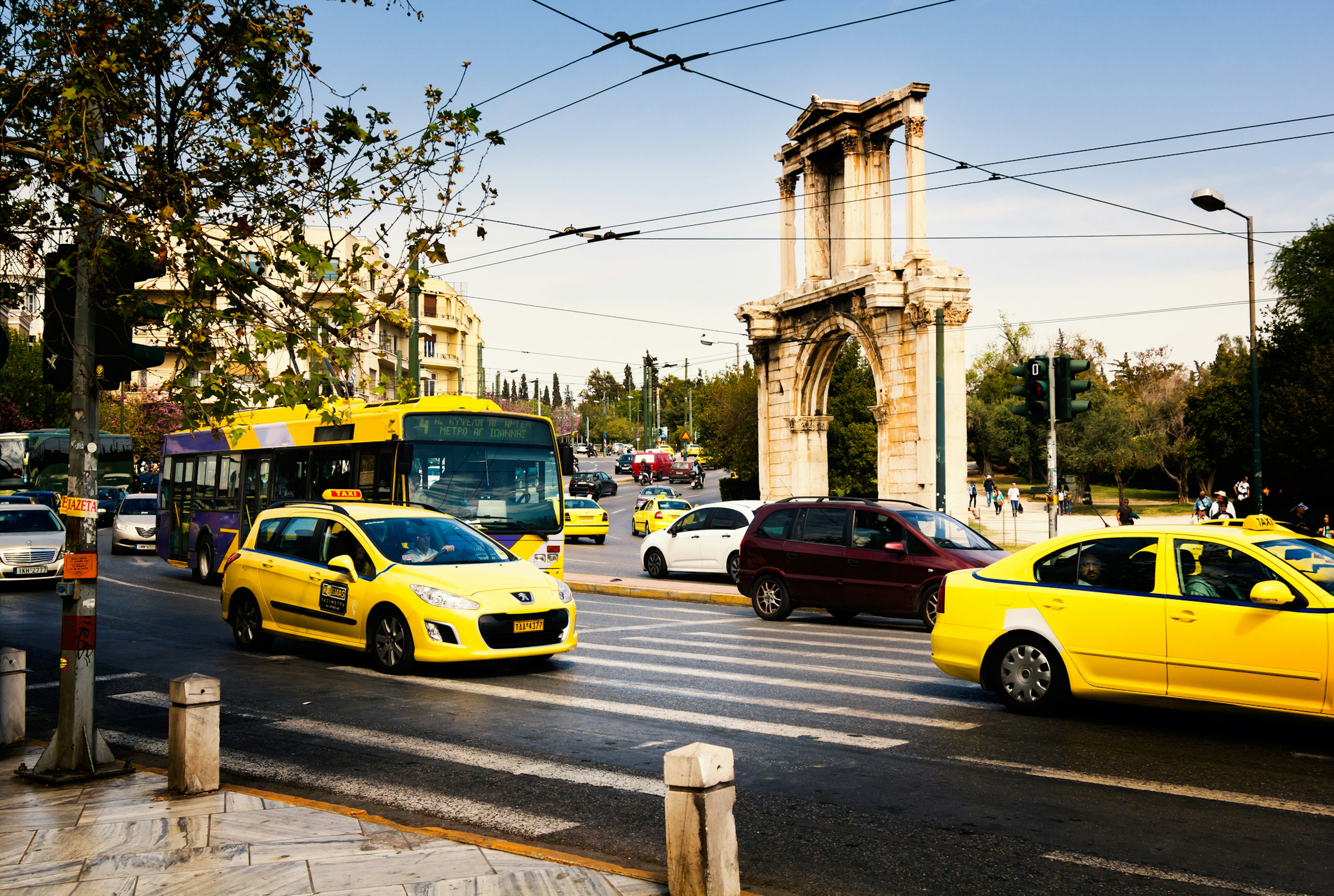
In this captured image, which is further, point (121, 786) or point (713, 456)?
point (713, 456)

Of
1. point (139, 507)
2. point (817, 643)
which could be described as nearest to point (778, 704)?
point (817, 643)

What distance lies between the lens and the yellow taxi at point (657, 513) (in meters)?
41.5

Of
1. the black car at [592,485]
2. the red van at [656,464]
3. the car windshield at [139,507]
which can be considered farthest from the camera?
the red van at [656,464]

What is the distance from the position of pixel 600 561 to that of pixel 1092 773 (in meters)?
23.7

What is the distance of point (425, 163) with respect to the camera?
852 cm

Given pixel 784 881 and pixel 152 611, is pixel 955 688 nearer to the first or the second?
pixel 784 881

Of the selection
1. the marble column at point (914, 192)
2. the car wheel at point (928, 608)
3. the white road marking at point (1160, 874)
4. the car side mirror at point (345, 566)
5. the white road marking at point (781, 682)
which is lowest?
the white road marking at point (781, 682)

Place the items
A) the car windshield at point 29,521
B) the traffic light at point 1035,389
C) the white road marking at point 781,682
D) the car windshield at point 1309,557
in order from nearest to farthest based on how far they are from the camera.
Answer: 1. the car windshield at point 1309,557
2. the white road marking at point 781,682
3. the traffic light at point 1035,389
4. the car windshield at point 29,521

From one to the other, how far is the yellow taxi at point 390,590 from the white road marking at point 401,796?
2.96 meters

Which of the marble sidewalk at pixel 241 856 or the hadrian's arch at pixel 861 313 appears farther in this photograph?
the hadrian's arch at pixel 861 313

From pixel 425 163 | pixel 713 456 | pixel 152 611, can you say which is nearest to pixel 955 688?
pixel 425 163

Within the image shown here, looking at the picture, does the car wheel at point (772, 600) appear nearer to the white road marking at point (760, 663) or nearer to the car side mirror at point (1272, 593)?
the white road marking at point (760, 663)

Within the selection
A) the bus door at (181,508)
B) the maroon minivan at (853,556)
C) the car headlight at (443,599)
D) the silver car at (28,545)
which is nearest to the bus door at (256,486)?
the bus door at (181,508)

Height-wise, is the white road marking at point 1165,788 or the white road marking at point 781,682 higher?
the white road marking at point 1165,788
